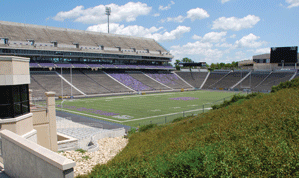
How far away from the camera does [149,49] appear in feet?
318

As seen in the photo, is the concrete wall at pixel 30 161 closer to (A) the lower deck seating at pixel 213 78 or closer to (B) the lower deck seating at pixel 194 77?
(A) the lower deck seating at pixel 213 78

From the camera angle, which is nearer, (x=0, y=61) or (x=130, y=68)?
(x=0, y=61)

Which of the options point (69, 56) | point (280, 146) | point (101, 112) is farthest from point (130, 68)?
point (280, 146)

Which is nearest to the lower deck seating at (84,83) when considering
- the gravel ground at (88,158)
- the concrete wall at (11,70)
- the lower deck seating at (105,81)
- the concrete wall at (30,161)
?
the lower deck seating at (105,81)

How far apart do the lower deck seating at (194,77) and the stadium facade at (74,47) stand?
9825mm

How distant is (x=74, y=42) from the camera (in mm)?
75375

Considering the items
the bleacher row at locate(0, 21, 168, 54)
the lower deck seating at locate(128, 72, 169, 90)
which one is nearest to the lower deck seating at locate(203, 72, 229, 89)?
the lower deck seating at locate(128, 72, 169, 90)

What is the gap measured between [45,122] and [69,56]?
6354 cm

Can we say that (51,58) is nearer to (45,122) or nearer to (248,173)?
(45,122)

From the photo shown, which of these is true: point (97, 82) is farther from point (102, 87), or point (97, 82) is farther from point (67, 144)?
point (67, 144)

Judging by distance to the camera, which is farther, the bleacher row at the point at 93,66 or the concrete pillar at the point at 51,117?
the bleacher row at the point at 93,66

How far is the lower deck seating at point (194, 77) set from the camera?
90312 mm

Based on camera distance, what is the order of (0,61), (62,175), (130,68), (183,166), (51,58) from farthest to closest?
(130,68), (51,58), (0,61), (183,166), (62,175)

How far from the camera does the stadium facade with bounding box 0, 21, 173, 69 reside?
210ft
